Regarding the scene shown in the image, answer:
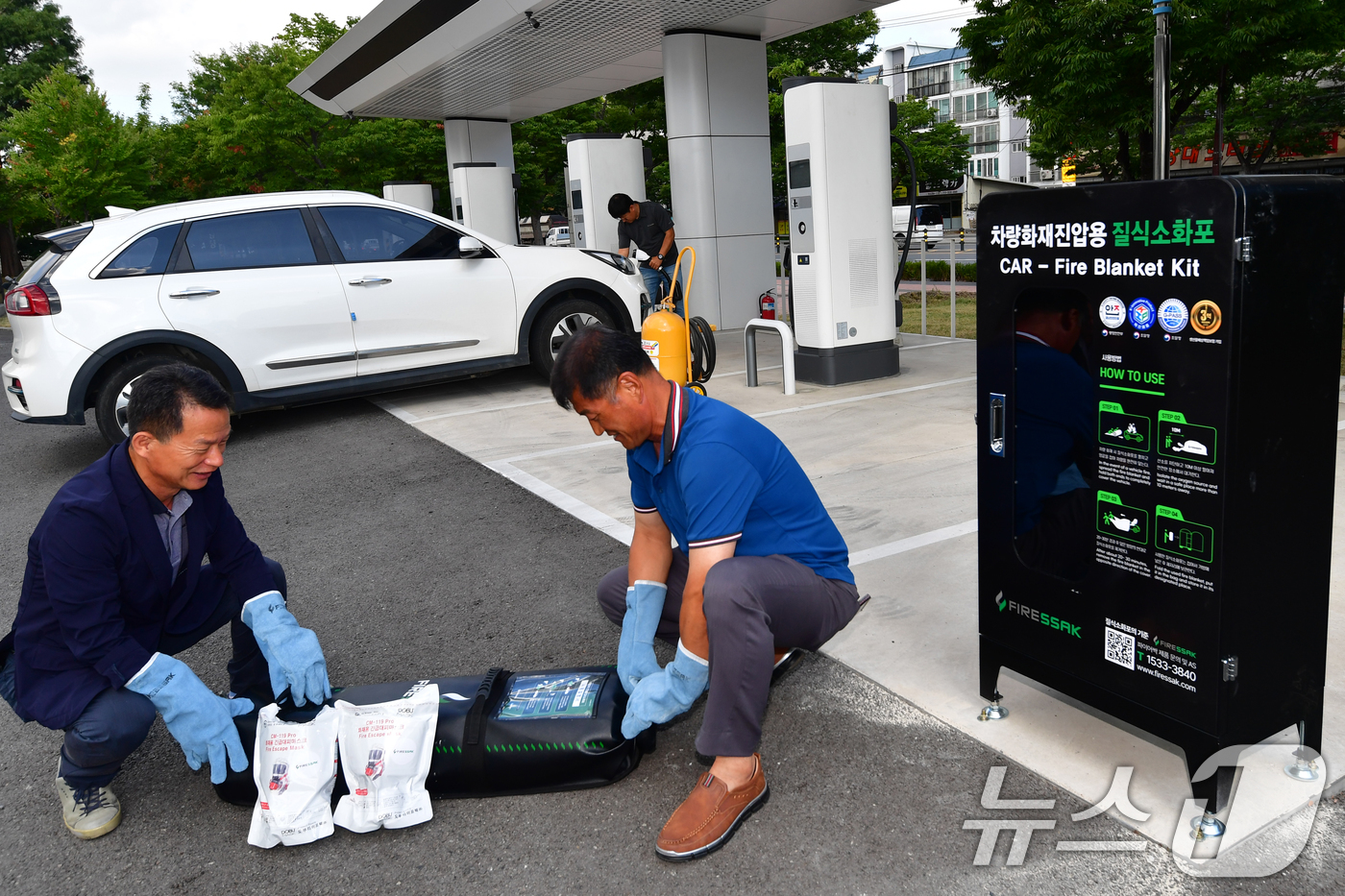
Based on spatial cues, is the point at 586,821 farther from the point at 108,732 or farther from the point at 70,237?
the point at 70,237

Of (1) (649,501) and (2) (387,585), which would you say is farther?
(2) (387,585)

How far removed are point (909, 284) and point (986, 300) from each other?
19.6 metres

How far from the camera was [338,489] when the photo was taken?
19.9 ft

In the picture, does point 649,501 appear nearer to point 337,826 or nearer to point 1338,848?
point 337,826

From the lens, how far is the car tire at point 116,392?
22.6 ft

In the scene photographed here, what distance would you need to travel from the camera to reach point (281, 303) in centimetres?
730

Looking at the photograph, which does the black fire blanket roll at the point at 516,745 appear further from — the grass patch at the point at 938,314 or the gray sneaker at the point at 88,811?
the grass patch at the point at 938,314

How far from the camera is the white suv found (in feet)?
22.1

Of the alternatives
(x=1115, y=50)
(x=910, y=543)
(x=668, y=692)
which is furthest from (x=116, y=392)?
(x=1115, y=50)

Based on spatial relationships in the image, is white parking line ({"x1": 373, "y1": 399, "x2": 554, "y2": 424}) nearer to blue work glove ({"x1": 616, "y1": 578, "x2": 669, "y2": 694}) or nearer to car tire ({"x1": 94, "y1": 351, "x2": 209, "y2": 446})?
car tire ({"x1": 94, "y1": 351, "x2": 209, "y2": 446})

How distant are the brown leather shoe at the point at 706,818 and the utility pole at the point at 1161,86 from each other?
6.39 ft

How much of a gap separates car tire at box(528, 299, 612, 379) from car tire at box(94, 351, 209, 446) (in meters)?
2.85

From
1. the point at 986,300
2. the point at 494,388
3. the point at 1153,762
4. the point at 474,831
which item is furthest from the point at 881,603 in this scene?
the point at 494,388

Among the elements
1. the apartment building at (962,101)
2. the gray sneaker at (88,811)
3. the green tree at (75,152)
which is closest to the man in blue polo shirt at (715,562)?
the gray sneaker at (88,811)
